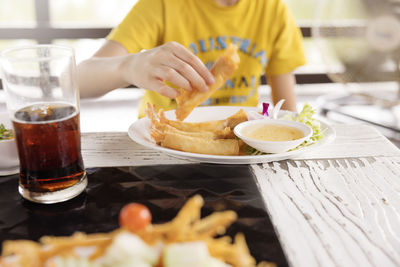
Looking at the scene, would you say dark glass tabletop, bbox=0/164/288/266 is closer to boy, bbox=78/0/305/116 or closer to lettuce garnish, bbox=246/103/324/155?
lettuce garnish, bbox=246/103/324/155

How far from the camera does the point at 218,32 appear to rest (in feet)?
6.58

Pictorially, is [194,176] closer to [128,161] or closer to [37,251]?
[128,161]

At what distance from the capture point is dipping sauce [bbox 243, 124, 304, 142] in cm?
118

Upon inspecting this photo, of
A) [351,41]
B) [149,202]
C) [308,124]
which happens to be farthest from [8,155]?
[351,41]

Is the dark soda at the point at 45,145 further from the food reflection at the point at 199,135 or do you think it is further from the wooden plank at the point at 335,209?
the wooden plank at the point at 335,209

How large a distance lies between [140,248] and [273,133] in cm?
75

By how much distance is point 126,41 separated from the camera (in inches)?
74.9

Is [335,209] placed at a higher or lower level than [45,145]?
lower

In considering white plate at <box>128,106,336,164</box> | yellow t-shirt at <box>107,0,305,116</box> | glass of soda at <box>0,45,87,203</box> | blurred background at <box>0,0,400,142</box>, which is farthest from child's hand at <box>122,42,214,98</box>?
blurred background at <box>0,0,400,142</box>

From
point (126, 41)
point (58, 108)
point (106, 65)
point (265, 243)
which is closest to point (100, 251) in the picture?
point (265, 243)

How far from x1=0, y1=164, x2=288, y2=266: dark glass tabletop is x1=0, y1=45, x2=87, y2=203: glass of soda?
0.14ft

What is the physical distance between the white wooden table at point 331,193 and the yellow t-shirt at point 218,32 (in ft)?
A: 2.22

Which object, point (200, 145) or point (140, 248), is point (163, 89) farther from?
point (140, 248)

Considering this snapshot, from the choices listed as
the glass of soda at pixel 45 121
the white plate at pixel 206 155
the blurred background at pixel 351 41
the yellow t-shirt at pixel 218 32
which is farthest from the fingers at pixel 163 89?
the blurred background at pixel 351 41
